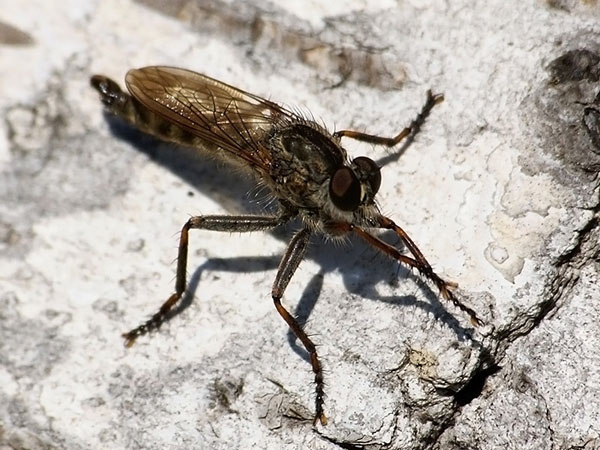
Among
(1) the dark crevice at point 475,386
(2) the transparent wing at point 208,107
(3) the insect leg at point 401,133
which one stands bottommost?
(1) the dark crevice at point 475,386

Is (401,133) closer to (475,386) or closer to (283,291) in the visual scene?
(283,291)

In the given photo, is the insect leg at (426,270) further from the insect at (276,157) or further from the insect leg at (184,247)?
the insect leg at (184,247)

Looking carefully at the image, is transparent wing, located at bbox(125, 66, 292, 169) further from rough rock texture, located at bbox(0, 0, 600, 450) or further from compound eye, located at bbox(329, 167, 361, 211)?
compound eye, located at bbox(329, 167, 361, 211)

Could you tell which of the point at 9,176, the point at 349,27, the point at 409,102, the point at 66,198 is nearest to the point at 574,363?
the point at 409,102

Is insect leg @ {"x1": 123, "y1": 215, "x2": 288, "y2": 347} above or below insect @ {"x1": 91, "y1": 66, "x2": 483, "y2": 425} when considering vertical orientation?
below

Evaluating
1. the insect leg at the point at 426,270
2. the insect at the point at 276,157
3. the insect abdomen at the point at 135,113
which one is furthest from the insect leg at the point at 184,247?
the insect leg at the point at 426,270

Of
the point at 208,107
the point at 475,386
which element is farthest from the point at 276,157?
the point at 475,386

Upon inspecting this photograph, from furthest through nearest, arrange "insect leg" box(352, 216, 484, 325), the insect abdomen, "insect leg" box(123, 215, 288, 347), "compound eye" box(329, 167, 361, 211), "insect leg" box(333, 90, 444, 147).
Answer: the insect abdomen → "insect leg" box(333, 90, 444, 147) → "insect leg" box(123, 215, 288, 347) → "compound eye" box(329, 167, 361, 211) → "insect leg" box(352, 216, 484, 325)

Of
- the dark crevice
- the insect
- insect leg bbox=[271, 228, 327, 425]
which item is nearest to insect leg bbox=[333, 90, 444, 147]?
the insect
